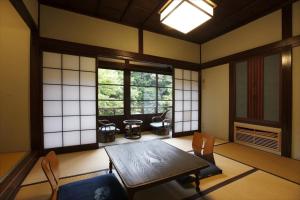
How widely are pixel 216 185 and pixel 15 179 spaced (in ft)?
8.16

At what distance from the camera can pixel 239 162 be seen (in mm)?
2652

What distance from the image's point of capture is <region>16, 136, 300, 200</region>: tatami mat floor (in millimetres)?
1757

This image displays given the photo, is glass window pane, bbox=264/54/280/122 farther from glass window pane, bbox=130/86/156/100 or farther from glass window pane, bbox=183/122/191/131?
glass window pane, bbox=130/86/156/100

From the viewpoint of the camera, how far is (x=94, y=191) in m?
1.41

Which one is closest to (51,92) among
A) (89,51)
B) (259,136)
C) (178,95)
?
(89,51)

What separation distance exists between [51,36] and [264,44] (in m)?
4.34

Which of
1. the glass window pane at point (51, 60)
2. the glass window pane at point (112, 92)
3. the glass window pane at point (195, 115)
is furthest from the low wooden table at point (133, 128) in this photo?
the glass window pane at point (51, 60)

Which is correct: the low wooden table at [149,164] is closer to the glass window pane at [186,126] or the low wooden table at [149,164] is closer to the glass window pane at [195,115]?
the glass window pane at [186,126]

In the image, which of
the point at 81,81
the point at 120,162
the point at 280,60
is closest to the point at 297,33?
the point at 280,60

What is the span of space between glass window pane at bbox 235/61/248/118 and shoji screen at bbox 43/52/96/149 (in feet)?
11.3

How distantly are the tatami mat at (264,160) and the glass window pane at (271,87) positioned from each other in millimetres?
750

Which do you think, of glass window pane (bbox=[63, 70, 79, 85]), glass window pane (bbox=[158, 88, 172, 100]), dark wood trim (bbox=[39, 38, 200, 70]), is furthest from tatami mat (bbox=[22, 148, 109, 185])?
glass window pane (bbox=[158, 88, 172, 100])

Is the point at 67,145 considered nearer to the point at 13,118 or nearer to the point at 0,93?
the point at 13,118

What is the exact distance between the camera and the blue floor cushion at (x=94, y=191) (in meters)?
1.32
